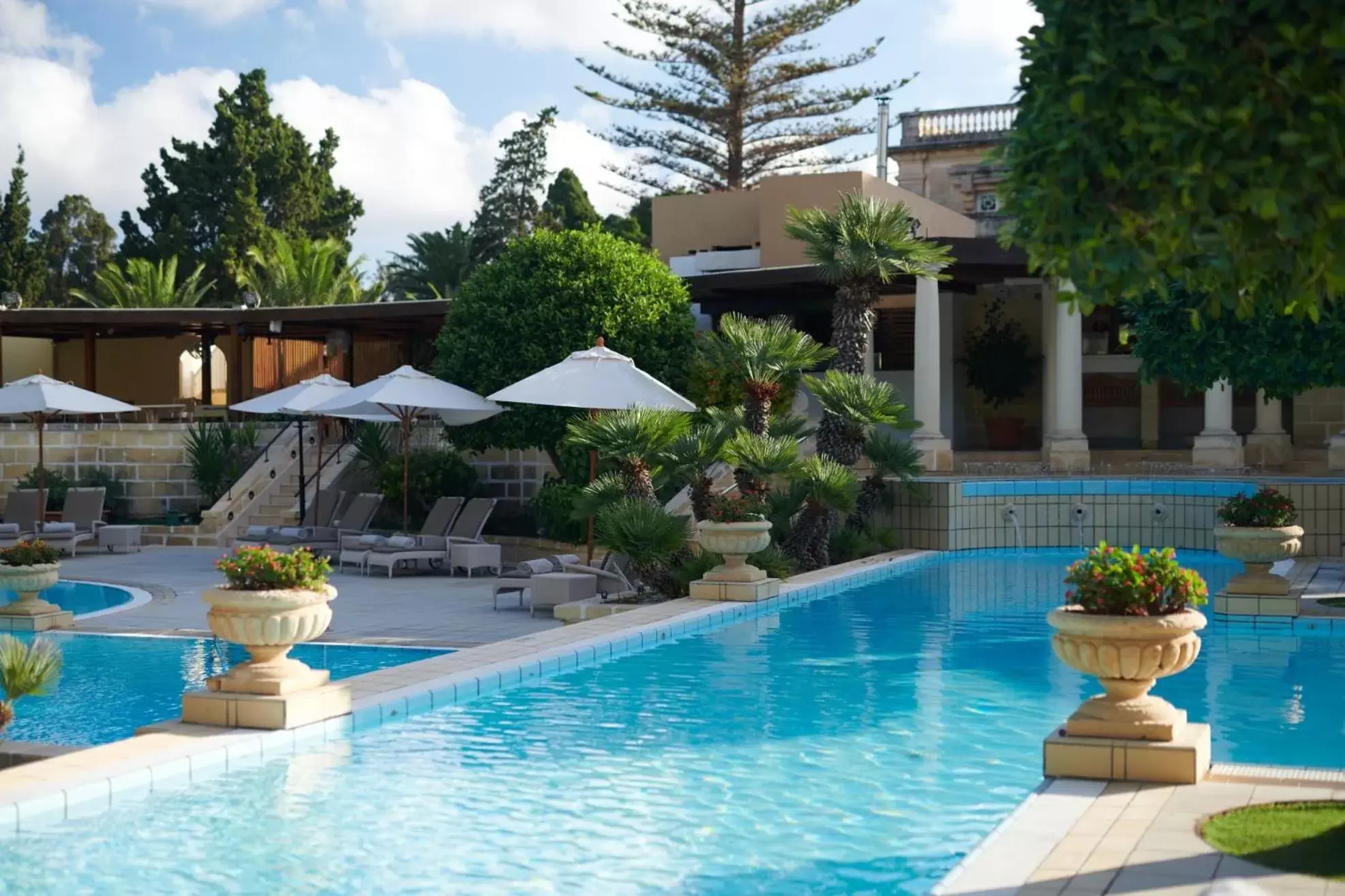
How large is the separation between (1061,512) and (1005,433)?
7.69 m

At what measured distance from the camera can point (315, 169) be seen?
1939 inches

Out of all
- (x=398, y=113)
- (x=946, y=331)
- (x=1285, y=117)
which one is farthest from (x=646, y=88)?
(x=1285, y=117)

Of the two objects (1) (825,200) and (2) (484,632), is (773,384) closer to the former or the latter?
(2) (484,632)

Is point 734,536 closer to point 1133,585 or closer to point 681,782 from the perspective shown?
point 681,782

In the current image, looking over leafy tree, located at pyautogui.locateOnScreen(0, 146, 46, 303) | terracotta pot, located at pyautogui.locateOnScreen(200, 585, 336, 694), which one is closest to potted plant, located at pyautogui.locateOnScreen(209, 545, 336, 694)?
terracotta pot, located at pyautogui.locateOnScreen(200, 585, 336, 694)

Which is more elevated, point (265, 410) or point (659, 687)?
point (265, 410)

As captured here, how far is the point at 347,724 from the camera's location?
29.0 feet

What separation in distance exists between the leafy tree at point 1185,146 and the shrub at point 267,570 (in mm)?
5087

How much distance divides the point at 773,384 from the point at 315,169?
36.1 meters

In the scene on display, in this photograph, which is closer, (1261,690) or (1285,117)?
(1285,117)

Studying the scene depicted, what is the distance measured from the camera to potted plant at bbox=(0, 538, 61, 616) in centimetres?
1401

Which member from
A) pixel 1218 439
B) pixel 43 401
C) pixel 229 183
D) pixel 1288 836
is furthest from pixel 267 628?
pixel 229 183

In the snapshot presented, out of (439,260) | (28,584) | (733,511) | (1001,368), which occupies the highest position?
(439,260)

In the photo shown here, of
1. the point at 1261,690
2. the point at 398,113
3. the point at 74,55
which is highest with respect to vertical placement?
the point at 74,55
